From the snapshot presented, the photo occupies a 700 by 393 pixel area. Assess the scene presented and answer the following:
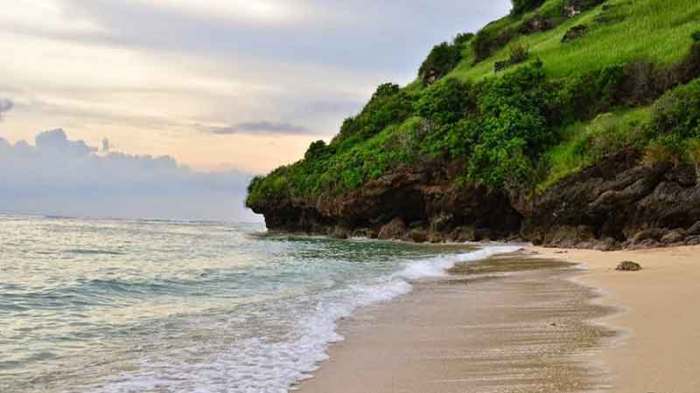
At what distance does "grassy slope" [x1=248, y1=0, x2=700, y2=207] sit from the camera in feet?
117

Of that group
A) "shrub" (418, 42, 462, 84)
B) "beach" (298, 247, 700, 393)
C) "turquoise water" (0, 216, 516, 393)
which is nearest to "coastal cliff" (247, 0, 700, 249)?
"shrub" (418, 42, 462, 84)

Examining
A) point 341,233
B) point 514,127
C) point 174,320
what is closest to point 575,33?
point 514,127

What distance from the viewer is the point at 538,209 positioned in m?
36.5

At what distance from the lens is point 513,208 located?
40.4m

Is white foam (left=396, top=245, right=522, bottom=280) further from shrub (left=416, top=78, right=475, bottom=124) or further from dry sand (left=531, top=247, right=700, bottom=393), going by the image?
shrub (left=416, top=78, right=475, bottom=124)

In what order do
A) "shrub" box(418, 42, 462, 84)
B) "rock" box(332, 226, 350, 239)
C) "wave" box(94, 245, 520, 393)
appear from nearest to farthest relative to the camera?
"wave" box(94, 245, 520, 393) < "rock" box(332, 226, 350, 239) < "shrub" box(418, 42, 462, 84)

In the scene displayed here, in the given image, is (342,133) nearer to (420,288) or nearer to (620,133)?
(620,133)

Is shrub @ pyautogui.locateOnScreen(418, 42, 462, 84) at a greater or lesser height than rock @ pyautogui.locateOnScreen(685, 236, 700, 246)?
greater

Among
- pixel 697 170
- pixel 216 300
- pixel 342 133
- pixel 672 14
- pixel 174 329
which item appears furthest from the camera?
pixel 342 133

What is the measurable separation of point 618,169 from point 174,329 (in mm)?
26864

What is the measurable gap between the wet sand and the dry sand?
27 centimetres

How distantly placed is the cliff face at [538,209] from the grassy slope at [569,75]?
1.22m

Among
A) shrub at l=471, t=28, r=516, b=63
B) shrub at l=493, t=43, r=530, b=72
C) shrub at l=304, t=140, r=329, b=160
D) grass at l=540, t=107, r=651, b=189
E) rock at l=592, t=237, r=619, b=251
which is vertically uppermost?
shrub at l=471, t=28, r=516, b=63

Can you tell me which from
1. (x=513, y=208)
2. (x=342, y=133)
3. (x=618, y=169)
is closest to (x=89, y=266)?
(x=618, y=169)
